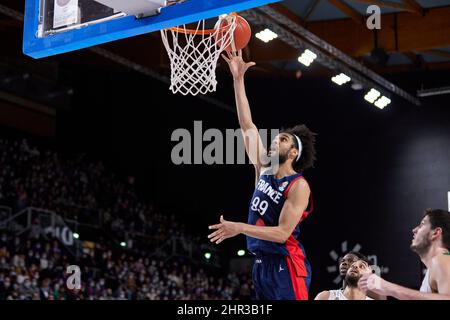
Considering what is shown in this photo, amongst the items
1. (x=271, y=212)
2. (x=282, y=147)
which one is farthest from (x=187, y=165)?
(x=271, y=212)

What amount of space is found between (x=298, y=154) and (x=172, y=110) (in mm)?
15368

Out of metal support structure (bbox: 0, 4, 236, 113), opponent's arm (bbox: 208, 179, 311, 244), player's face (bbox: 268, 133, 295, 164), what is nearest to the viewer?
opponent's arm (bbox: 208, 179, 311, 244)

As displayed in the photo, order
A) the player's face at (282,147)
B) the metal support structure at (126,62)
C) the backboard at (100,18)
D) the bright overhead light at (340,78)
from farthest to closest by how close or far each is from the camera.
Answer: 1. the bright overhead light at (340,78)
2. the metal support structure at (126,62)
3. the player's face at (282,147)
4. the backboard at (100,18)

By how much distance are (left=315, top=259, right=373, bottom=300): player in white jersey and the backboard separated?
227cm

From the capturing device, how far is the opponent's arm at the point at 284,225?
4352 millimetres

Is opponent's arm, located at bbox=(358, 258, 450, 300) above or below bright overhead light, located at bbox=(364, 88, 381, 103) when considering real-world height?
below

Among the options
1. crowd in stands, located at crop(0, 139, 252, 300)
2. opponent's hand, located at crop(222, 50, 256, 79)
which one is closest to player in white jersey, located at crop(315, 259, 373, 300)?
opponent's hand, located at crop(222, 50, 256, 79)

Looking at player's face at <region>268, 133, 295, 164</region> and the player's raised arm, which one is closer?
player's face at <region>268, 133, 295, 164</region>

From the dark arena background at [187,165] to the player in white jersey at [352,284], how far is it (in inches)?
311

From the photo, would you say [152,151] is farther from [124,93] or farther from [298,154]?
[298,154]

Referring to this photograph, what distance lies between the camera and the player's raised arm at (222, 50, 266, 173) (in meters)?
5.17

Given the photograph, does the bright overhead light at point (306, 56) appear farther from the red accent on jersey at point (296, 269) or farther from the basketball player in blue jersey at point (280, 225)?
the red accent on jersey at point (296, 269)

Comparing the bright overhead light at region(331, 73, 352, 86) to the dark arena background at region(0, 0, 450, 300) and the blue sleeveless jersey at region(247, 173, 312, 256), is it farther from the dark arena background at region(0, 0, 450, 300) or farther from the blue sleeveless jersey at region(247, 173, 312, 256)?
the blue sleeveless jersey at region(247, 173, 312, 256)

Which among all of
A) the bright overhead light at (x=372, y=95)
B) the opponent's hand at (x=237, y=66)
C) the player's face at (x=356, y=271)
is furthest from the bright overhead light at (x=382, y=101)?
the opponent's hand at (x=237, y=66)
